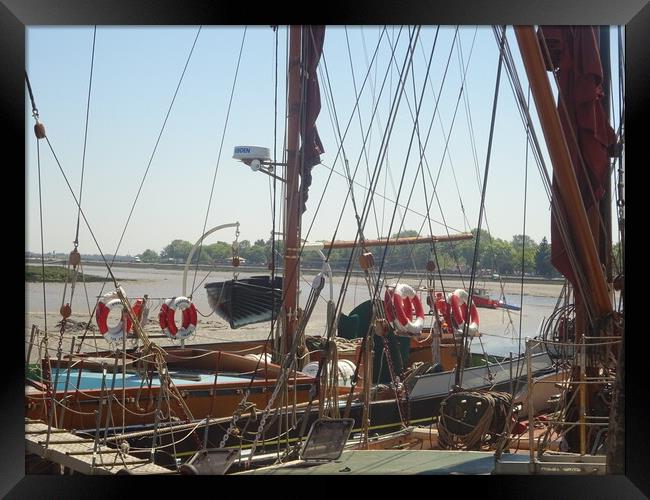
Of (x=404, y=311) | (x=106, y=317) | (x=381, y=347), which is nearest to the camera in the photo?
(x=106, y=317)

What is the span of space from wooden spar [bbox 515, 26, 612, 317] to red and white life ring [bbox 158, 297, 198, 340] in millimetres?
3459

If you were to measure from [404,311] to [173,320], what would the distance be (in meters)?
1.83

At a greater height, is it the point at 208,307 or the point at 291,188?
the point at 291,188

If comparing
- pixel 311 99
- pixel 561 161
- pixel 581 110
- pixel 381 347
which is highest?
pixel 311 99

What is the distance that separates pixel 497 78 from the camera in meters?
4.77

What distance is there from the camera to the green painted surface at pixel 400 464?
4.23 meters

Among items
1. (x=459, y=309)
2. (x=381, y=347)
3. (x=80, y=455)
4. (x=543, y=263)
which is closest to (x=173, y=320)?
(x=381, y=347)

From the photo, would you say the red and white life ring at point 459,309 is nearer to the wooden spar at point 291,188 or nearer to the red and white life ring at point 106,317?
the wooden spar at point 291,188

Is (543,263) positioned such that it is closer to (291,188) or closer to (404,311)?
(404,311)

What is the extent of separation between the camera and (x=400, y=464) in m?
4.42

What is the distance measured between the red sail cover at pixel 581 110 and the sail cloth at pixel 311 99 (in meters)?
2.01

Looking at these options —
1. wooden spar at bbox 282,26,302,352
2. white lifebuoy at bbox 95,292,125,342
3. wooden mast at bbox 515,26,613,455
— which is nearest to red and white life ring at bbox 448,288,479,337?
wooden spar at bbox 282,26,302,352

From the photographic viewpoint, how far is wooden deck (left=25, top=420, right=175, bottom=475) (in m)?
4.33
